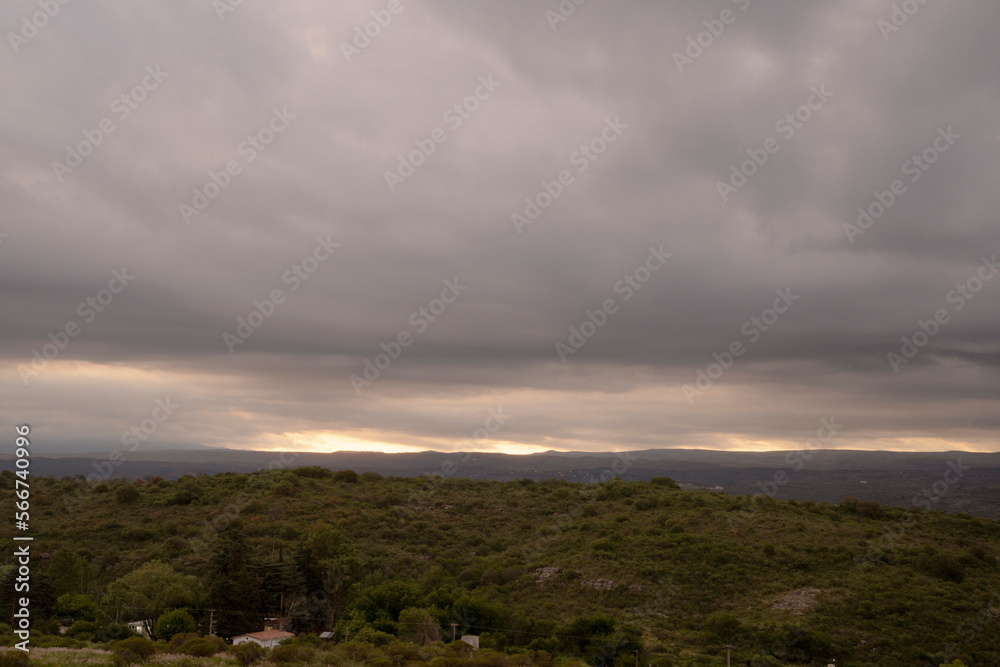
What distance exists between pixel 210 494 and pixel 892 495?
137 m

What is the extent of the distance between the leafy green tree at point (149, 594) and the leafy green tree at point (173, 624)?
7.65ft

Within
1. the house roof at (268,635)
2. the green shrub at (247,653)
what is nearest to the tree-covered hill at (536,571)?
the green shrub at (247,653)

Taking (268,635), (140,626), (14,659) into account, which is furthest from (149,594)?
(14,659)

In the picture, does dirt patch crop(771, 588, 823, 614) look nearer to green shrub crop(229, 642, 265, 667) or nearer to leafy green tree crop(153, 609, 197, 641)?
green shrub crop(229, 642, 265, 667)

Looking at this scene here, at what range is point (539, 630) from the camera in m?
41.8

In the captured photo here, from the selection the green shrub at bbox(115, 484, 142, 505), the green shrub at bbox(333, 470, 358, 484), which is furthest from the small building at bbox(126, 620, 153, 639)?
the green shrub at bbox(333, 470, 358, 484)

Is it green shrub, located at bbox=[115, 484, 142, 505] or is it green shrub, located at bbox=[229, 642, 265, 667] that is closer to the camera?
green shrub, located at bbox=[229, 642, 265, 667]

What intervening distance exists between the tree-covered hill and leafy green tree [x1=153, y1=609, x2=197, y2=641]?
2.32 meters

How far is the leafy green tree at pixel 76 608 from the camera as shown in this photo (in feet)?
138

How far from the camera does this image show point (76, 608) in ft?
139

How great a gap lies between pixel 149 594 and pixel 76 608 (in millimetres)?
4752

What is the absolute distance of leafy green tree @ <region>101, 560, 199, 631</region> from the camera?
41031mm

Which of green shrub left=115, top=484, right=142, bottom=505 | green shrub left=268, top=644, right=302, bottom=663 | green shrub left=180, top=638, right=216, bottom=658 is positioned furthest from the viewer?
green shrub left=115, top=484, right=142, bottom=505

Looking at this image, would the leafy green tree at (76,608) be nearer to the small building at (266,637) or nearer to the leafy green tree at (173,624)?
the leafy green tree at (173,624)
